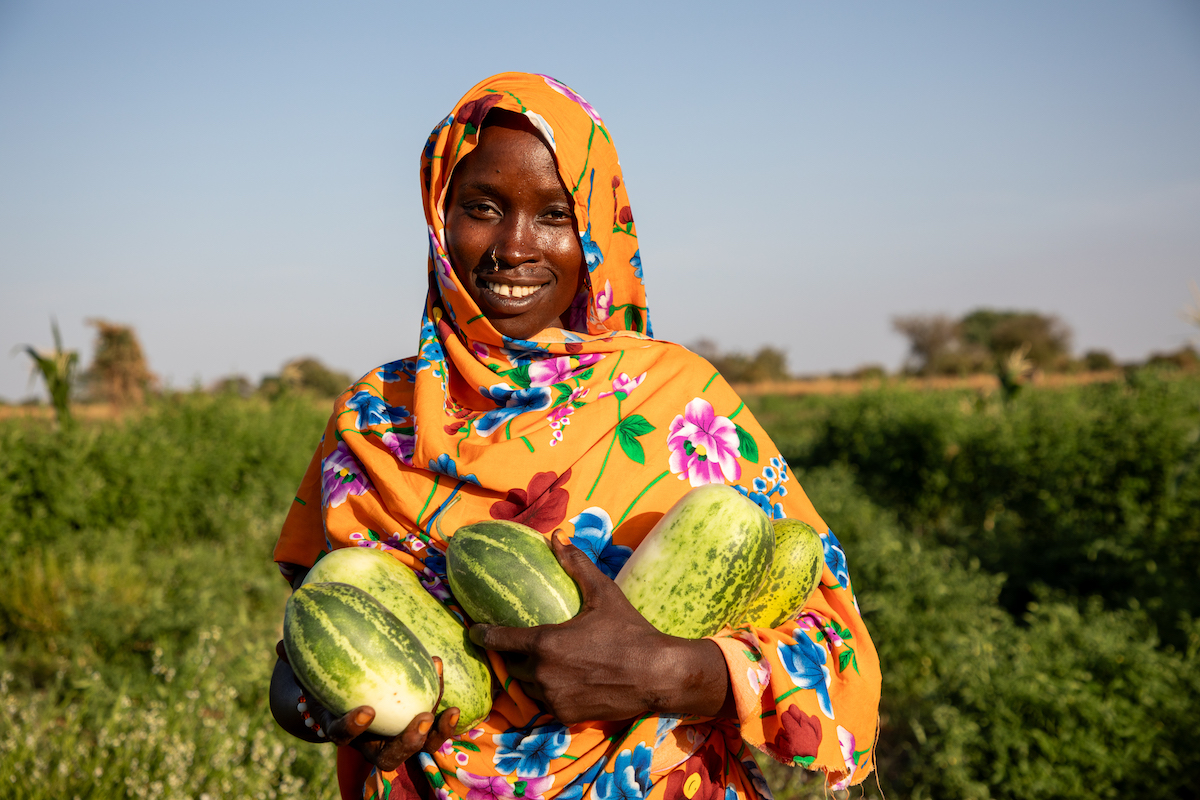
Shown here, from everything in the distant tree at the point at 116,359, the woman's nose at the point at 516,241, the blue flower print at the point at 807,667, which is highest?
the woman's nose at the point at 516,241

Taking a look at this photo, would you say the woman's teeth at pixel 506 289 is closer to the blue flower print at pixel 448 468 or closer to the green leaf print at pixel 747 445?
the blue flower print at pixel 448 468

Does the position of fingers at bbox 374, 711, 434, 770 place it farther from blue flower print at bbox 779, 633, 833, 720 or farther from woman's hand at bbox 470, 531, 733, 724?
blue flower print at bbox 779, 633, 833, 720

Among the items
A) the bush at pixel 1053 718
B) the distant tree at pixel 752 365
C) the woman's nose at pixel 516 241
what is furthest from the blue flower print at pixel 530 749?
the distant tree at pixel 752 365

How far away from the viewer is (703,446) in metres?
1.79

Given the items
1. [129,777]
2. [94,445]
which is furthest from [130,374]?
[129,777]

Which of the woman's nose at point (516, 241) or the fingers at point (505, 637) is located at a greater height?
the woman's nose at point (516, 241)

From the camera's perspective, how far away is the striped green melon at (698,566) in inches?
55.8

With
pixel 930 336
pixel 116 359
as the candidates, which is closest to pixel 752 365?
pixel 930 336

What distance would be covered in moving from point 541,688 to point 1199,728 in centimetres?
415

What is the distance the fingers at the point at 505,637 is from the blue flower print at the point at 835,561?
746mm

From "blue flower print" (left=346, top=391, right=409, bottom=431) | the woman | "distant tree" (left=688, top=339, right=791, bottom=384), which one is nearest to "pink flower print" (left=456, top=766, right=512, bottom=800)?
the woman

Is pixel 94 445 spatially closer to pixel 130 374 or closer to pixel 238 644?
pixel 238 644

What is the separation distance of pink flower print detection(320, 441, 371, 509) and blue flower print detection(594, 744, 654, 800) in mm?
845

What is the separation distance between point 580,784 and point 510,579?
540 mm
